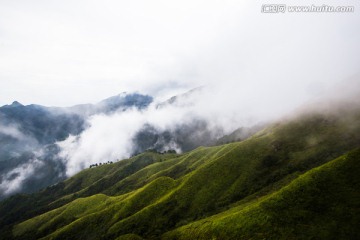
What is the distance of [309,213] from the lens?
109062 millimetres

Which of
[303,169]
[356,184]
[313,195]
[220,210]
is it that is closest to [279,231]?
[313,195]

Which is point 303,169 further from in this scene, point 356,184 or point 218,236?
point 218,236

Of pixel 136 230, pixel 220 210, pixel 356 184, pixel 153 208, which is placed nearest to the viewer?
pixel 356 184

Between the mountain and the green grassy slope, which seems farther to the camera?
the mountain

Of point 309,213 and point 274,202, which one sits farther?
point 274,202

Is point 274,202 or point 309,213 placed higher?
point 274,202

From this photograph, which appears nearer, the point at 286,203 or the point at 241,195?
the point at 286,203

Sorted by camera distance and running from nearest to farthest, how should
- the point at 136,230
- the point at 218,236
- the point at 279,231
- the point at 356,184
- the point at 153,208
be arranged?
the point at 279,231
the point at 356,184
the point at 218,236
the point at 136,230
the point at 153,208

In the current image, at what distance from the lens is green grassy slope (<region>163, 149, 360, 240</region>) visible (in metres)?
99.6

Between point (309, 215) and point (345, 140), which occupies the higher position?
point (345, 140)

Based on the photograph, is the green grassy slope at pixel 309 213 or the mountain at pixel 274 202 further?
the mountain at pixel 274 202

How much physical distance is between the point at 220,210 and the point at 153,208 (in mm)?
51222

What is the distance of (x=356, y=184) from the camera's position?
112875mm

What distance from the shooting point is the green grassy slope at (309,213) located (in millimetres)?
99562
